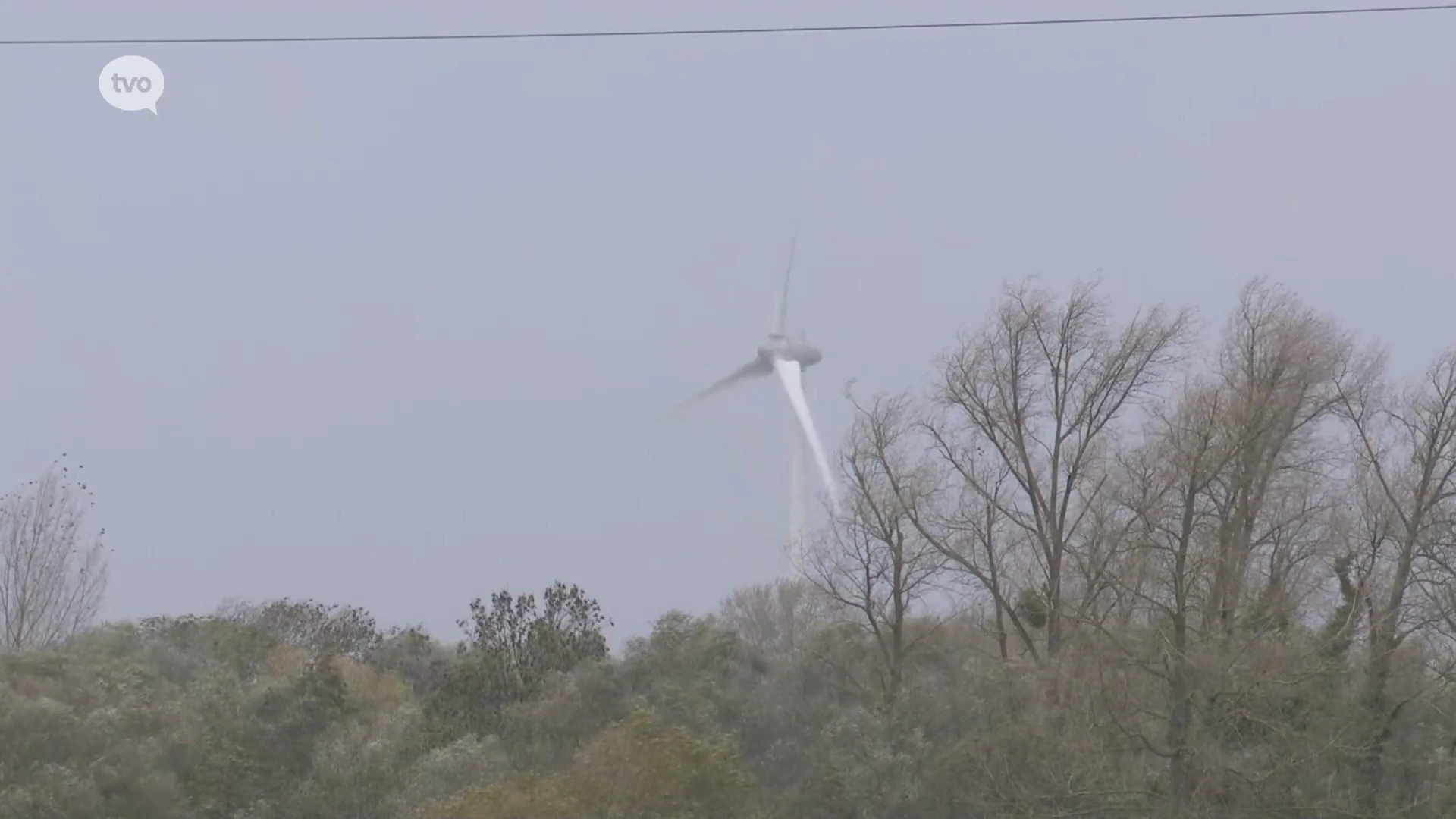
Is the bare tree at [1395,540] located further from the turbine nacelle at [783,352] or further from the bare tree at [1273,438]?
the turbine nacelle at [783,352]

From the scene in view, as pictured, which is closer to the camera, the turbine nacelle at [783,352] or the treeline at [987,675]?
the treeline at [987,675]

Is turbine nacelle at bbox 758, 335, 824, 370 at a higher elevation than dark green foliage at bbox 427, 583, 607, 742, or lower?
higher

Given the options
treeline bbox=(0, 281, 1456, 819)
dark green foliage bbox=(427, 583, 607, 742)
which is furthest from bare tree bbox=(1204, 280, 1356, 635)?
dark green foliage bbox=(427, 583, 607, 742)

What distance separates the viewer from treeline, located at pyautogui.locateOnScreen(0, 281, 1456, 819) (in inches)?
907

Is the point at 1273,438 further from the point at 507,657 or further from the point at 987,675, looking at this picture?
the point at 507,657

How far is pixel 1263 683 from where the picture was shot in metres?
21.8

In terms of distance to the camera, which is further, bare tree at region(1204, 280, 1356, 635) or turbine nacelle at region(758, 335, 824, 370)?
turbine nacelle at region(758, 335, 824, 370)

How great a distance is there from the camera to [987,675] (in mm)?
28609

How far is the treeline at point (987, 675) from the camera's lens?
23047 mm

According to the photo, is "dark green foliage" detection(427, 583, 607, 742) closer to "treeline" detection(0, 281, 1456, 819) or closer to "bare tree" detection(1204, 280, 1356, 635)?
"treeline" detection(0, 281, 1456, 819)

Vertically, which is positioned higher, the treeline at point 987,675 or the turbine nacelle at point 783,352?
the turbine nacelle at point 783,352

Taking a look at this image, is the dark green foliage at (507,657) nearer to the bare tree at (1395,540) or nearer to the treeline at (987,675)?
the treeline at (987,675)

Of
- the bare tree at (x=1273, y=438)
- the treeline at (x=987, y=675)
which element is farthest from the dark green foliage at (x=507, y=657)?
the bare tree at (x=1273, y=438)

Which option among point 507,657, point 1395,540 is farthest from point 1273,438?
point 507,657
